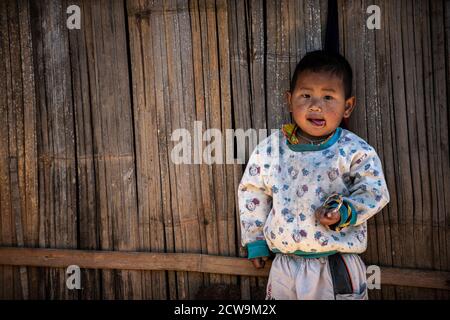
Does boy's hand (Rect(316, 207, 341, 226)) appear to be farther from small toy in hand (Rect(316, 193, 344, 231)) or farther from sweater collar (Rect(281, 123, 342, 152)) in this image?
sweater collar (Rect(281, 123, 342, 152))

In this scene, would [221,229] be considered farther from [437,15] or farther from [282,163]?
[437,15]

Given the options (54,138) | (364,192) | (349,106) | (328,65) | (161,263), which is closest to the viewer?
(364,192)

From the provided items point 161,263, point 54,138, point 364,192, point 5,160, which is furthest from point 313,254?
point 5,160

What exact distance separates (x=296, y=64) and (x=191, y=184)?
94cm

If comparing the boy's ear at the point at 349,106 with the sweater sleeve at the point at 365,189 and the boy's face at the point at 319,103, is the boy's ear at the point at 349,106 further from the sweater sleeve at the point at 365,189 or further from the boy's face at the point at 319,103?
the sweater sleeve at the point at 365,189

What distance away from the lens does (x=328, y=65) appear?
278 cm

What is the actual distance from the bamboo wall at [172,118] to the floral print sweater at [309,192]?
25 centimetres

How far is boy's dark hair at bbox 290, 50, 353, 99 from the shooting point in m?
2.79

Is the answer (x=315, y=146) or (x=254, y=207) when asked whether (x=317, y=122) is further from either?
(x=254, y=207)

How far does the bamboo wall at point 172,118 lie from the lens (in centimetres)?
302

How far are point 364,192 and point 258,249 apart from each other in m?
0.66

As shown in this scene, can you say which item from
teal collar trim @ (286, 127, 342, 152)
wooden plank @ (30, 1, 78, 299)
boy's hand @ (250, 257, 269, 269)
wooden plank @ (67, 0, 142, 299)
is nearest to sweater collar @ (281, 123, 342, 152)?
teal collar trim @ (286, 127, 342, 152)
